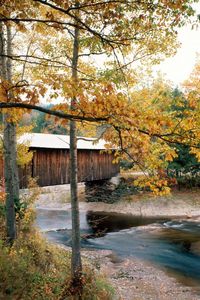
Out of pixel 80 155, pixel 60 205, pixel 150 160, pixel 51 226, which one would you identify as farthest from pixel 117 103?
pixel 60 205

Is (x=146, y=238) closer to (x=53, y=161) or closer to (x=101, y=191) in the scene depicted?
(x=53, y=161)

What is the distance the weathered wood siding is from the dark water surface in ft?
9.66

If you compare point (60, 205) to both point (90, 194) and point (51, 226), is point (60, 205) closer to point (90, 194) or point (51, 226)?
point (90, 194)

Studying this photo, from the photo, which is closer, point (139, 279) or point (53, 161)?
point (139, 279)

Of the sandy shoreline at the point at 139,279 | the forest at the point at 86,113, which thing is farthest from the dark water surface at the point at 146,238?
the forest at the point at 86,113

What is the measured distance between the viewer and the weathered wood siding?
19344 mm

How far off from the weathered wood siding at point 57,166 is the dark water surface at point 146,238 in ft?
9.66

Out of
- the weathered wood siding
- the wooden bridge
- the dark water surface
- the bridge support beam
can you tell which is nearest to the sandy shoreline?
the dark water surface

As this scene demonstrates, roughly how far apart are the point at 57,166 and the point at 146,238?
788 cm

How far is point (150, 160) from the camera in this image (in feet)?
16.3

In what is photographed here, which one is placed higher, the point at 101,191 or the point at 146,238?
the point at 101,191

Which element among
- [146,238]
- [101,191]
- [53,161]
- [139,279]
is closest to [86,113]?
[139,279]

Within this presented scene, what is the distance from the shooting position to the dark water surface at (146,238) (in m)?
12.6

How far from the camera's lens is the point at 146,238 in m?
16.4
